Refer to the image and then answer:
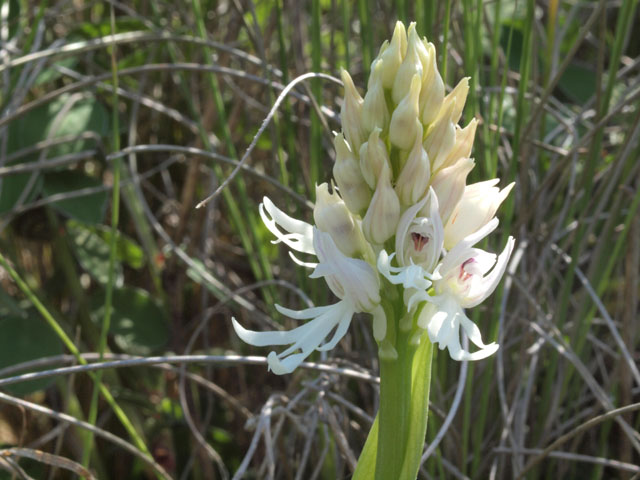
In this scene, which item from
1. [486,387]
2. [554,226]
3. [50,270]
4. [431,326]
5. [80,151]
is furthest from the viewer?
[50,270]

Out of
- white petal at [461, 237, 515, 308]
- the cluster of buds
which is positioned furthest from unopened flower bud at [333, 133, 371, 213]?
white petal at [461, 237, 515, 308]

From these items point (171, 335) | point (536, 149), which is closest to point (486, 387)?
point (536, 149)

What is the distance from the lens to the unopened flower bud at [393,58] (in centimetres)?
64

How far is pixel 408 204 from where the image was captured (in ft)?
2.15

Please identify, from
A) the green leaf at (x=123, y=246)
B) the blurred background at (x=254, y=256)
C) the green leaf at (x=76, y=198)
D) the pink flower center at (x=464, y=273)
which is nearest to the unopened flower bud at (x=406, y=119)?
the pink flower center at (x=464, y=273)

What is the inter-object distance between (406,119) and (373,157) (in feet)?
0.13

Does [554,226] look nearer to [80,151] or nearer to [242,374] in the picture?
[242,374]

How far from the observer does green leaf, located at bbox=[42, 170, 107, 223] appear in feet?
4.19

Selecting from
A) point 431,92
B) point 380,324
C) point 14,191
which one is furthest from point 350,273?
point 14,191

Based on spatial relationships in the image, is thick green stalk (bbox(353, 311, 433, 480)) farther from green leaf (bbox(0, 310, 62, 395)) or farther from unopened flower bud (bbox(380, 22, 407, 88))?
green leaf (bbox(0, 310, 62, 395))

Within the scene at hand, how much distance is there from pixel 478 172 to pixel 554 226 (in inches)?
9.3

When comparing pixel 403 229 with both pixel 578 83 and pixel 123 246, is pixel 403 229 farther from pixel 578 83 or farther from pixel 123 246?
pixel 578 83

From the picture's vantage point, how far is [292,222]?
0.72m

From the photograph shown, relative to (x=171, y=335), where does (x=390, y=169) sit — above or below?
above
